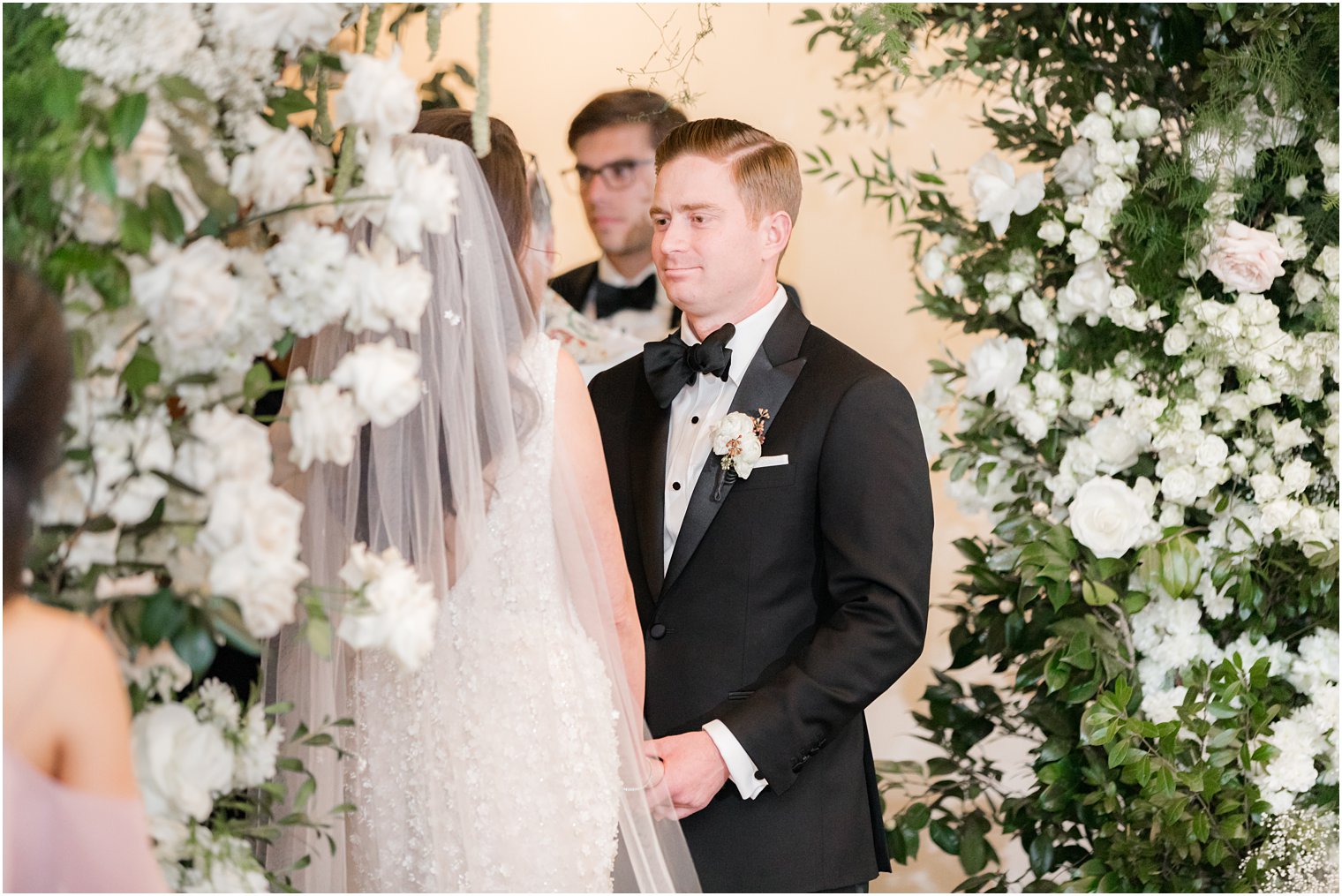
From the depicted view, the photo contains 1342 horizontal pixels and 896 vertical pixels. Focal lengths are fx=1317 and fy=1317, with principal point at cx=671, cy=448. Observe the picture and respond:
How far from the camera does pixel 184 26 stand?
1246mm

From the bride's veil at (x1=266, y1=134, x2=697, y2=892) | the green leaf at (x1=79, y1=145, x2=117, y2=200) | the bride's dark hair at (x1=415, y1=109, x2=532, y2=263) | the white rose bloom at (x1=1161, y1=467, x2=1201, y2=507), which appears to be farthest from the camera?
the white rose bloom at (x1=1161, y1=467, x2=1201, y2=507)

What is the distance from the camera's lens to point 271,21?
1.29m

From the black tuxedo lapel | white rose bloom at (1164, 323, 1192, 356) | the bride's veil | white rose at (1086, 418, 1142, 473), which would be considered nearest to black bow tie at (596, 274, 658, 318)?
the black tuxedo lapel

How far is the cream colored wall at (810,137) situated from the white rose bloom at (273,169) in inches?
108

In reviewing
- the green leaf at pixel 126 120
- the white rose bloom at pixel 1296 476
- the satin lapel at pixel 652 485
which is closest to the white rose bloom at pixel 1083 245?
the white rose bloom at pixel 1296 476

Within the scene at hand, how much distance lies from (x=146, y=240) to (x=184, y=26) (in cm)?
22

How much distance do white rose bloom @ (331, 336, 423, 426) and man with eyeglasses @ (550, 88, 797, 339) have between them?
2.46m

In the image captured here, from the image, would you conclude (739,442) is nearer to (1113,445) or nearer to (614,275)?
(1113,445)

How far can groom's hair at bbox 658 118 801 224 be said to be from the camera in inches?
95.0

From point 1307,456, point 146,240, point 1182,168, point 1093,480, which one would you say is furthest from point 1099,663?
point 146,240

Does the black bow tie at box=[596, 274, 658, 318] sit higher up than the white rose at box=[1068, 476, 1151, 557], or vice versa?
the black bow tie at box=[596, 274, 658, 318]

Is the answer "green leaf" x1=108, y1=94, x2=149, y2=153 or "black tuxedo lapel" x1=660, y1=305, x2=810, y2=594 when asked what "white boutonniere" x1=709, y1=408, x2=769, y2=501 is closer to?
"black tuxedo lapel" x1=660, y1=305, x2=810, y2=594

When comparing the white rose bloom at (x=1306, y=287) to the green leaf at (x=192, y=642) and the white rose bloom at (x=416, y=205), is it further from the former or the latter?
the green leaf at (x=192, y=642)

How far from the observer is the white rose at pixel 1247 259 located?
2.43 m
